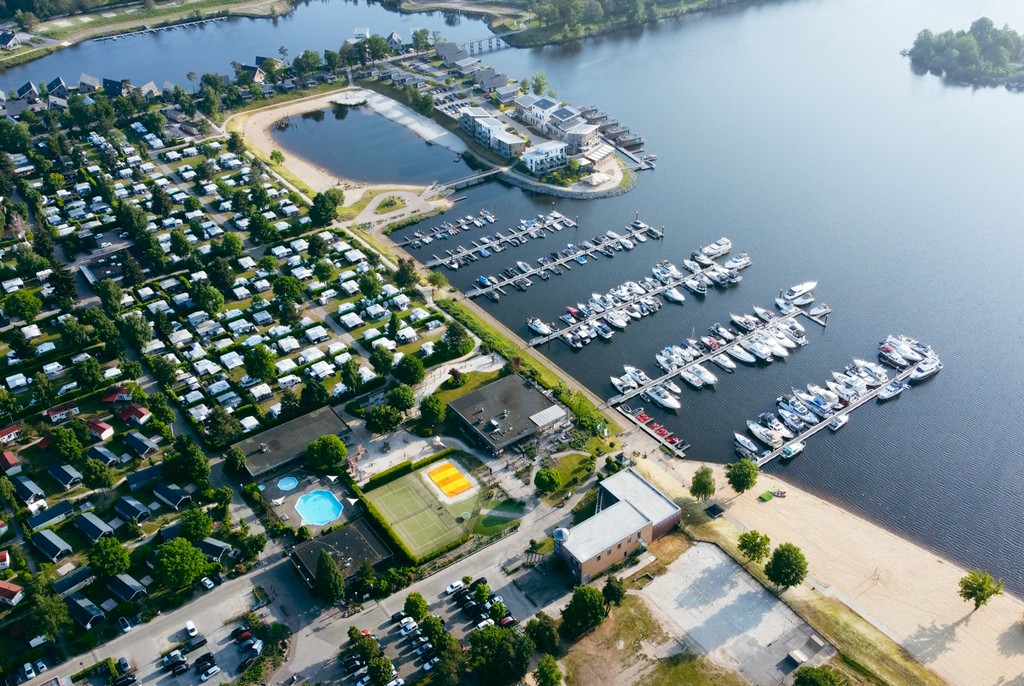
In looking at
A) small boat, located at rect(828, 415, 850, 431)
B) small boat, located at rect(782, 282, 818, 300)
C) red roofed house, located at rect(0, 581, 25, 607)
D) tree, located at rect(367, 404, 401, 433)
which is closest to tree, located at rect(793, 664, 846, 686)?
small boat, located at rect(828, 415, 850, 431)

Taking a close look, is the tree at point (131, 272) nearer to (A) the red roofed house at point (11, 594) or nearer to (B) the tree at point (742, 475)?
(A) the red roofed house at point (11, 594)

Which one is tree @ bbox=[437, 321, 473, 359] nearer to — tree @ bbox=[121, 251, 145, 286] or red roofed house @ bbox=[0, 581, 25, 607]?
tree @ bbox=[121, 251, 145, 286]

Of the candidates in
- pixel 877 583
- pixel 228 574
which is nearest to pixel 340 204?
pixel 228 574

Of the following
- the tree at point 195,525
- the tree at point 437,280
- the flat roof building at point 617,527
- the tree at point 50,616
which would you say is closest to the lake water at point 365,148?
the tree at point 437,280

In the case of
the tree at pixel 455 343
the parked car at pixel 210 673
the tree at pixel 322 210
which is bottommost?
the parked car at pixel 210 673

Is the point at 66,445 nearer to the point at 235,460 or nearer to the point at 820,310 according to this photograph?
the point at 235,460

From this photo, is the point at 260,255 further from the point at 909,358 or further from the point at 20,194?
the point at 909,358
